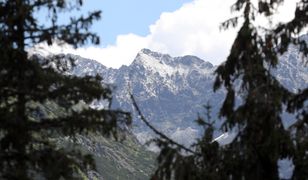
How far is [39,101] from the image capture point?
52.2ft

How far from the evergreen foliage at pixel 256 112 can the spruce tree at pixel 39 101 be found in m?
3.11

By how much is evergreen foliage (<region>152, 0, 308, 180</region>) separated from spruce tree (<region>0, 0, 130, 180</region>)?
3113mm

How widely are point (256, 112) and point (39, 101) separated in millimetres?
6443

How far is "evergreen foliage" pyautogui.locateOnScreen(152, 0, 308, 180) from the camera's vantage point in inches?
497

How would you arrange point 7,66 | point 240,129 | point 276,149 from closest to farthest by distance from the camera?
point 276,149, point 240,129, point 7,66

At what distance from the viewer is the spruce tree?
15.4 metres

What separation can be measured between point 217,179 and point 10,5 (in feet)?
24.6

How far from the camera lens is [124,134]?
1716cm

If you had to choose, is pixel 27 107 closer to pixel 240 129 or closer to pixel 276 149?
pixel 240 129

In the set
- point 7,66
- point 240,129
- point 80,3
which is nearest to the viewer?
point 240,129

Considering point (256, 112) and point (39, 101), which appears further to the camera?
point (39, 101)

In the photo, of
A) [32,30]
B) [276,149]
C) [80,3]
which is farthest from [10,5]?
[276,149]

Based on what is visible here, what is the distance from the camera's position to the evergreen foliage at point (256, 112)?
12.6m

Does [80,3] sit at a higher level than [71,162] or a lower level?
higher
